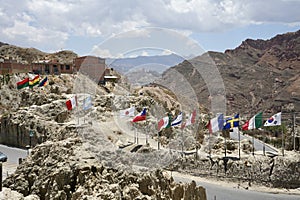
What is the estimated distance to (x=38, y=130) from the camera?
1129 inches

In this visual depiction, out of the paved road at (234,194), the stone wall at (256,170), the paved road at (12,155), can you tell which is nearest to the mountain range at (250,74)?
the stone wall at (256,170)

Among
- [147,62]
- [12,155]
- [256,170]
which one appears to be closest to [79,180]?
[147,62]

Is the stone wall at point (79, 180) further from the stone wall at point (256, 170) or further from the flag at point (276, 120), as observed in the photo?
the flag at point (276, 120)

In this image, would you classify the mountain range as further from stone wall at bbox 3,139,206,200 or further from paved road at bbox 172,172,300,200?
stone wall at bbox 3,139,206,200

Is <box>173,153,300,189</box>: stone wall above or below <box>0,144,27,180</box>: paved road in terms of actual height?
below

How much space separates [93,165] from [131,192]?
138 centimetres

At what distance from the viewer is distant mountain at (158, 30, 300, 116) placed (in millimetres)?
99750

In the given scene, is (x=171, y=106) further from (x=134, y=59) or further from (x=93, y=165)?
(x=93, y=165)

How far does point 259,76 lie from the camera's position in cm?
12606

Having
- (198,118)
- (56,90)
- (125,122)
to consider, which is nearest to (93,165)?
(125,122)

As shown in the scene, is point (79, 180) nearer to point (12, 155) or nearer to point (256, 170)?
point (12, 155)

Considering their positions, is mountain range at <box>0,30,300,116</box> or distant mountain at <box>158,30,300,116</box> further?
distant mountain at <box>158,30,300,116</box>

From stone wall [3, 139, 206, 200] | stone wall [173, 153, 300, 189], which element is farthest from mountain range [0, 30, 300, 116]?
stone wall [3, 139, 206, 200]

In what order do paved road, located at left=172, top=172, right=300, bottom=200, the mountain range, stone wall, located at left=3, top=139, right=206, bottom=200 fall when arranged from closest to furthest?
stone wall, located at left=3, top=139, right=206, bottom=200, paved road, located at left=172, top=172, right=300, bottom=200, the mountain range
